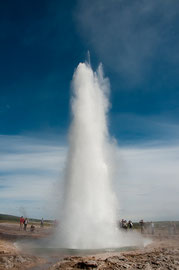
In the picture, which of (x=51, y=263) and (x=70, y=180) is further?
(x=70, y=180)

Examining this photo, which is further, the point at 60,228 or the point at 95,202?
the point at 95,202

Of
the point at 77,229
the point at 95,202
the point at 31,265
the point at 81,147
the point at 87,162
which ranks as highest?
the point at 81,147

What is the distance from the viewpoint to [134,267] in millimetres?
12242

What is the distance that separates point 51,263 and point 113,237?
29.6 feet

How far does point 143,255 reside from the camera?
587 inches

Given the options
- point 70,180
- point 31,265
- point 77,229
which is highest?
point 70,180

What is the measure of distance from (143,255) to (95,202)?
8799 millimetres

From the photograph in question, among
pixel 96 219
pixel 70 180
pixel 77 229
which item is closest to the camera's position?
pixel 77 229

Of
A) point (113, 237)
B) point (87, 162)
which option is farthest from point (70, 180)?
point (113, 237)

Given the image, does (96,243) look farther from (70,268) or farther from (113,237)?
(70,268)

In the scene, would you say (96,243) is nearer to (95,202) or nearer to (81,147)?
(95,202)

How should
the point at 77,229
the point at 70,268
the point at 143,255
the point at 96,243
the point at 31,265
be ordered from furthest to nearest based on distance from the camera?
the point at 77,229 → the point at 96,243 → the point at 143,255 → the point at 31,265 → the point at 70,268

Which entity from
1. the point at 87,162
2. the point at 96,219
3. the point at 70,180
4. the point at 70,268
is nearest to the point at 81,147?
the point at 87,162

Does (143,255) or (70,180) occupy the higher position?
(70,180)
